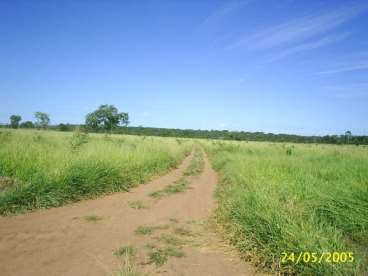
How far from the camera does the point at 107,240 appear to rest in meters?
5.19

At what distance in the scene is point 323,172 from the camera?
1045 centimetres

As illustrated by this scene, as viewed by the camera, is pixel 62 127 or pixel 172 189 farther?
pixel 62 127

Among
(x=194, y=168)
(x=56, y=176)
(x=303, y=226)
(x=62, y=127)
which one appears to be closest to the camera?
(x=303, y=226)

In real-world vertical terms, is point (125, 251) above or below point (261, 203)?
below

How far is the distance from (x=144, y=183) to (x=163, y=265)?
7216 millimetres

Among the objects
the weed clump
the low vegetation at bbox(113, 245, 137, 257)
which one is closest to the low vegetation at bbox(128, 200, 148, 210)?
the low vegetation at bbox(113, 245, 137, 257)

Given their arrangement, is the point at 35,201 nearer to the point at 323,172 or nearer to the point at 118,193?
the point at 118,193

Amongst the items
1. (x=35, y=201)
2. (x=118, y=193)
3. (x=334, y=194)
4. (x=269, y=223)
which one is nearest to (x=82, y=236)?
(x=35, y=201)

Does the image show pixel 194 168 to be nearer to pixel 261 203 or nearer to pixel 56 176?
pixel 56 176

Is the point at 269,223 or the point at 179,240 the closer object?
the point at 269,223
